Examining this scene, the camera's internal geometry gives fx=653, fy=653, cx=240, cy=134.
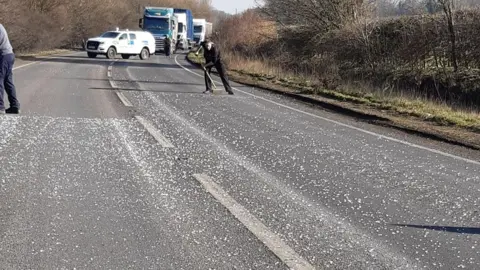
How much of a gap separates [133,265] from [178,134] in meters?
5.32

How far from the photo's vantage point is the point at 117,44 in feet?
128

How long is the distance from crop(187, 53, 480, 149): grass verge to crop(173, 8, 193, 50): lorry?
31637mm

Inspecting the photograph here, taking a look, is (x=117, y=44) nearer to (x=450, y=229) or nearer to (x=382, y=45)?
(x=382, y=45)

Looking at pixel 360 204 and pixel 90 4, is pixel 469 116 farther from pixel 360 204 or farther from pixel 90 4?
pixel 90 4

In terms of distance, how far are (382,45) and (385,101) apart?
10.0 m

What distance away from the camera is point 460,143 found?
10.2 metres

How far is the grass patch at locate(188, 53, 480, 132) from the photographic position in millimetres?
12906

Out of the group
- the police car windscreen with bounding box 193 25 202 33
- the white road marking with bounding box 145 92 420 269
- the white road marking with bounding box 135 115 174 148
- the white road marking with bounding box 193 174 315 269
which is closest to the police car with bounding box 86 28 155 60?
the white road marking with bounding box 135 115 174 148

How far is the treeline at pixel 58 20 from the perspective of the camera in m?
37.3

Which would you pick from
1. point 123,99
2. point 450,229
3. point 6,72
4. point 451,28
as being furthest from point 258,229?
point 451,28

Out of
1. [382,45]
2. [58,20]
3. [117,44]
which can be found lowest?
[117,44]

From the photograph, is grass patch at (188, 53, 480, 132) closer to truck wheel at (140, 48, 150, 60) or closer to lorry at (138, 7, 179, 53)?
truck wheel at (140, 48, 150, 60)

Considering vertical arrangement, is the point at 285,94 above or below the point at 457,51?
below

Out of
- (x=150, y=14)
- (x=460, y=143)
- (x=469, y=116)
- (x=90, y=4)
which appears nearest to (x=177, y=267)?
(x=460, y=143)
